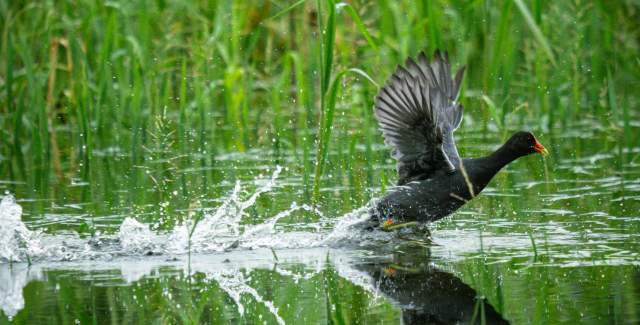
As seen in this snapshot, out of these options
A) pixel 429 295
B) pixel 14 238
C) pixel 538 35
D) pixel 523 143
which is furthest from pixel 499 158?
pixel 14 238

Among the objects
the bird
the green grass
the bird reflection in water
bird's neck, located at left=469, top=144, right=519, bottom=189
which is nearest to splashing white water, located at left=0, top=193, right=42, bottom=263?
the green grass

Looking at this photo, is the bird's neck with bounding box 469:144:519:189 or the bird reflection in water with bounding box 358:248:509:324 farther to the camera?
the bird's neck with bounding box 469:144:519:189

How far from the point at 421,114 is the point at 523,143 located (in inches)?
25.8

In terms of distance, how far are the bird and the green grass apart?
740mm

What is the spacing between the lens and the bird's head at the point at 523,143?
6.39m

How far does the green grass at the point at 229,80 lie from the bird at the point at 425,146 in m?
0.74

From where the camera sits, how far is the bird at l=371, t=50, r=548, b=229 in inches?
242

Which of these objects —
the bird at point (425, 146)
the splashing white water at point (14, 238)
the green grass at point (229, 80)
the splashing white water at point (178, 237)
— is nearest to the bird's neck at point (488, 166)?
the bird at point (425, 146)

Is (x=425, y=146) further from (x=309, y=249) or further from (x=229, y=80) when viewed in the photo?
(x=229, y=80)

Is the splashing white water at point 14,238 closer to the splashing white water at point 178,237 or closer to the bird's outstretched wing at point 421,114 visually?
the splashing white water at point 178,237

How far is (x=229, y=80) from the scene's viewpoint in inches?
352

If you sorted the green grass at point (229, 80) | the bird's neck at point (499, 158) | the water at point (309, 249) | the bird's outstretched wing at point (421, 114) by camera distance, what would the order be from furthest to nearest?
the green grass at point (229, 80)
the bird's neck at point (499, 158)
the bird's outstretched wing at point (421, 114)
the water at point (309, 249)

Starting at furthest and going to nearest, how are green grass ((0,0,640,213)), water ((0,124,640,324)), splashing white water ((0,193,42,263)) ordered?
green grass ((0,0,640,213)) < splashing white water ((0,193,42,263)) < water ((0,124,640,324))

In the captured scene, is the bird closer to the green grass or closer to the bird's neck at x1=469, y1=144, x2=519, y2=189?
the bird's neck at x1=469, y1=144, x2=519, y2=189
